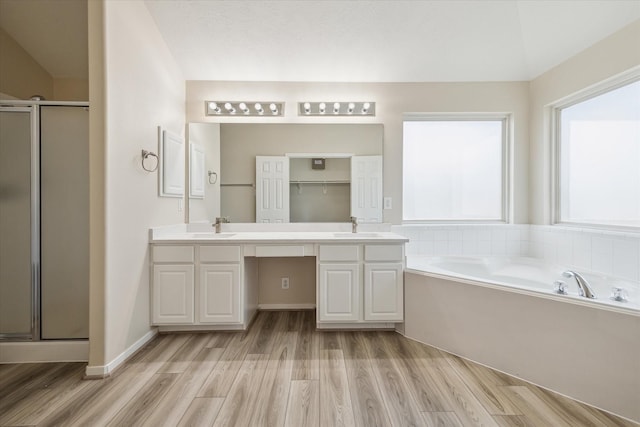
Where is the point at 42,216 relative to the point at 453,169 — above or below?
below

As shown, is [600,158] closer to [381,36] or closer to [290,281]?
→ [381,36]

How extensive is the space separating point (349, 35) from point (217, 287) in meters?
2.47

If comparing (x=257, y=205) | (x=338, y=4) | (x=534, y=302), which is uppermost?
(x=338, y=4)

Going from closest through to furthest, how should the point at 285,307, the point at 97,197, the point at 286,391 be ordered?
the point at 286,391 < the point at 97,197 < the point at 285,307

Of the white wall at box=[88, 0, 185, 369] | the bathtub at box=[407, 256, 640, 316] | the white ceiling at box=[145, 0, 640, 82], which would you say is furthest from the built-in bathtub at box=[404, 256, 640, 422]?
the white wall at box=[88, 0, 185, 369]

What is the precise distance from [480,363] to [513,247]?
151 cm

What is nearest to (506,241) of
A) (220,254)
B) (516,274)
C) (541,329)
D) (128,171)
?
(516,274)

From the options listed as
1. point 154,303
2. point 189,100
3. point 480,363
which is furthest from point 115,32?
point 480,363

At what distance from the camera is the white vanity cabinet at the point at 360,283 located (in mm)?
2502

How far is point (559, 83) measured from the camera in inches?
107

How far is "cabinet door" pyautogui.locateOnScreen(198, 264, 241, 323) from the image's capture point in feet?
8.13

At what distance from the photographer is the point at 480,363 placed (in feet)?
6.73

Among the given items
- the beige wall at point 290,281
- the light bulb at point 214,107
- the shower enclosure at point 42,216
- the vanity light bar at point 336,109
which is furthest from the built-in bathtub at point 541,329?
the shower enclosure at point 42,216

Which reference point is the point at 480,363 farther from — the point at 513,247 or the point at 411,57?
the point at 411,57
